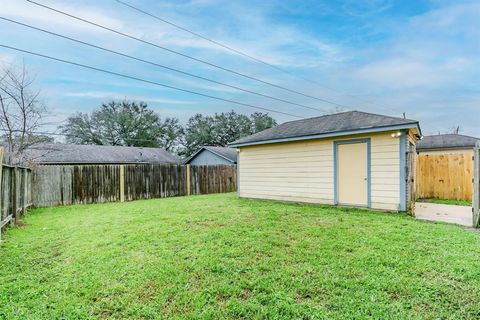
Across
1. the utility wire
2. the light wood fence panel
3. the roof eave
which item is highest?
the utility wire

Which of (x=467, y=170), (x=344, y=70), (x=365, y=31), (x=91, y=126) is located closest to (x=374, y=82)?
(x=344, y=70)

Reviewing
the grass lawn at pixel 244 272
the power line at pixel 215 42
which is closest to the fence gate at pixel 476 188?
the grass lawn at pixel 244 272

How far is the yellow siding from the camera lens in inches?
282

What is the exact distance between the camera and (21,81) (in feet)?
34.7

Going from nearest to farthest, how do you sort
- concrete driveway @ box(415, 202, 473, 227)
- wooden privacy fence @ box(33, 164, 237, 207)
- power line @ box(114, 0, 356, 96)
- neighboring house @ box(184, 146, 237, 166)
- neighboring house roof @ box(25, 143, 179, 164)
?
concrete driveway @ box(415, 202, 473, 227)
power line @ box(114, 0, 356, 96)
wooden privacy fence @ box(33, 164, 237, 207)
neighboring house roof @ box(25, 143, 179, 164)
neighboring house @ box(184, 146, 237, 166)

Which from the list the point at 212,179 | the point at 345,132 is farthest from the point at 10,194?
the point at 212,179

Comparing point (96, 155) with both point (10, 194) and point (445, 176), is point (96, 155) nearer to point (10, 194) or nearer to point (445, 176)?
point (10, 194)

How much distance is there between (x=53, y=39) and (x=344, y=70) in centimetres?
1516

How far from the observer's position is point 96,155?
20.9 m

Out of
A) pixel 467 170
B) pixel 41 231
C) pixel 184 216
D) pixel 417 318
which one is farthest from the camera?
pixel 467 170

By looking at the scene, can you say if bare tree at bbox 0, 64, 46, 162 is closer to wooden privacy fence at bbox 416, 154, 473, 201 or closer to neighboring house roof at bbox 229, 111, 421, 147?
neighboring house roof at bbox 229, 111, 421, 147

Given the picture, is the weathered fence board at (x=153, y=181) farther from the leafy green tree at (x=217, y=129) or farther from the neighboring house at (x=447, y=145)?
the leafy green tree at (x=217, y=129)

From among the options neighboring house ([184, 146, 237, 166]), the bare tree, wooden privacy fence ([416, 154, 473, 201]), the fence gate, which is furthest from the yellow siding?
neighboring house ([184, 146, 237, 166])

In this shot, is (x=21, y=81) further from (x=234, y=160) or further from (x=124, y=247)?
(x=234, y=160)
